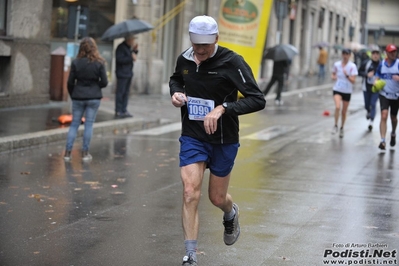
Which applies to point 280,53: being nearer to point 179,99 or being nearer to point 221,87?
point 221,87

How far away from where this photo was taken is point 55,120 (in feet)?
55.0

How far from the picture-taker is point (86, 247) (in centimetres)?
706

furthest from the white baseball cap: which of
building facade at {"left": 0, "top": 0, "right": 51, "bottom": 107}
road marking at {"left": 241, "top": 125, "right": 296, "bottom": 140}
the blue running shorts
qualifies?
building facade at {"left": 0, "top": 0, "right": 51, "bottom": 107}

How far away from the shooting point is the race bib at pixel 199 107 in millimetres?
6480

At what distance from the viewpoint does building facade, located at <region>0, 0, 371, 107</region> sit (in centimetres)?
1902

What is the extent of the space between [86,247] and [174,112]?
14906 millimetres

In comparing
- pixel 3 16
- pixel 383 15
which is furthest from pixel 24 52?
pixel 383 15

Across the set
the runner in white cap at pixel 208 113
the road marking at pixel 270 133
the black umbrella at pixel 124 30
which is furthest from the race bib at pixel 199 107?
the black umbrella at pixel 124 30

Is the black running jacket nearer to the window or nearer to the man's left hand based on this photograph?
the man's left hand

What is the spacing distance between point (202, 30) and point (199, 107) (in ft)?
2.00

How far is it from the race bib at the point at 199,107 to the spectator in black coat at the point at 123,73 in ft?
40.2

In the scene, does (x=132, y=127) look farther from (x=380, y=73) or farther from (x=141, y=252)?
(x=141, y=252)

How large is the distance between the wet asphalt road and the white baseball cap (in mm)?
1715

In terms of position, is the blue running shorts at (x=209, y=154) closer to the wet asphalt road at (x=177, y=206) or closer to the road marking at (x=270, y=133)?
the wet asphalt road at (x=177, y=206)
